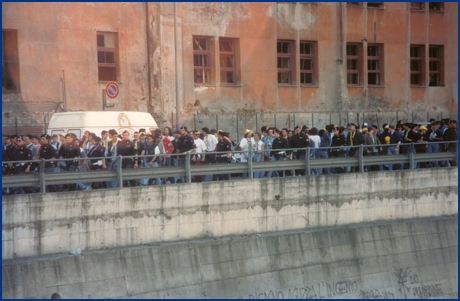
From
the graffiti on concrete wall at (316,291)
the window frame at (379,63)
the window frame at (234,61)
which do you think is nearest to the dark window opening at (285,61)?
the window frame at (234,61)

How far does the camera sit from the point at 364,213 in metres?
23.8

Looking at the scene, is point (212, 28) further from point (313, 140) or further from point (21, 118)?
point (313, 140)

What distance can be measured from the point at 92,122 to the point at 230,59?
11.9 m

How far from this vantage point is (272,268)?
21.1 metres

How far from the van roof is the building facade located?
14.7ft

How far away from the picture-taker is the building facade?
31203 millimetres

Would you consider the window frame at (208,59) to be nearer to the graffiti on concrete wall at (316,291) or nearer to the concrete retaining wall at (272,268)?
the concrete retaining wall at (272,268)

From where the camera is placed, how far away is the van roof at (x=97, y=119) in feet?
86.5

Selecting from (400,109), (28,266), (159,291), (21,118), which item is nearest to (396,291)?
(159,291)

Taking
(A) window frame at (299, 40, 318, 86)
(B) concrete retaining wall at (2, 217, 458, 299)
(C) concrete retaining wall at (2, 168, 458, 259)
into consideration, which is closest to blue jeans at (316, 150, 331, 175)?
(C) concrete retaining wall at (2, 168, 458, 259)

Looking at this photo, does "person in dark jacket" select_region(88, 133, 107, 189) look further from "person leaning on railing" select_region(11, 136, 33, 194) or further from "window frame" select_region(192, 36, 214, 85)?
"window frame" select_region(192, 36, 214, 85)

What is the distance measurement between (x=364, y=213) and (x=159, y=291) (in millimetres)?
7032

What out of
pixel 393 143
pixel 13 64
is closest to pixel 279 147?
pixel 393 143

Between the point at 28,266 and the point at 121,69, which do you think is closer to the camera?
the point at 28,266
